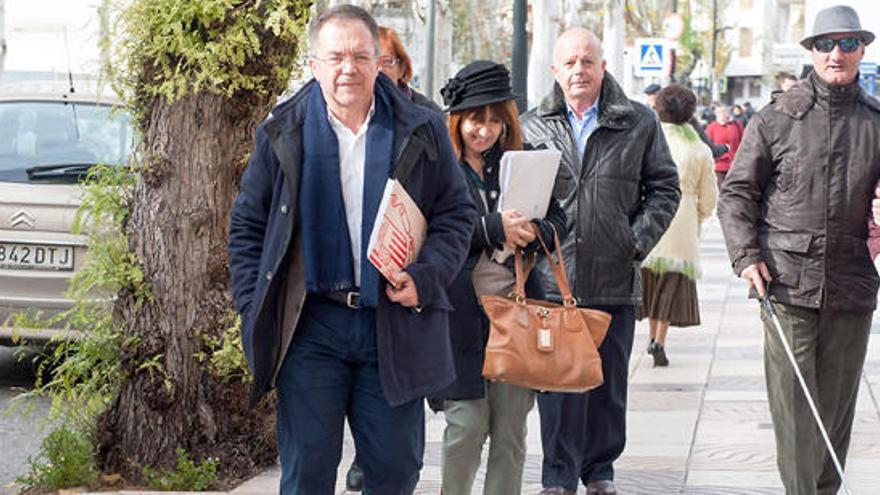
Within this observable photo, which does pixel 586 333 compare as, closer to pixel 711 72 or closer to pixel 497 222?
pixel 497 222

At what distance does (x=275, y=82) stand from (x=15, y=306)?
3485 mm

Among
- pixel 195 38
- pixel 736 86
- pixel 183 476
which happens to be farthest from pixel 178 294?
pixel 736 86

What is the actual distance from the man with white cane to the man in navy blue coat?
1.62m

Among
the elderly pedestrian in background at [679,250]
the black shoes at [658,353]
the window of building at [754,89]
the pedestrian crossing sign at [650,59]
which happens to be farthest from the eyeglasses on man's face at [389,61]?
the window of building at [754,89]

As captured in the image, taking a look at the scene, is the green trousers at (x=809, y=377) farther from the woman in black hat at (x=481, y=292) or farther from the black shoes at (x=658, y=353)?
the black shoes at (x=658, y=353)

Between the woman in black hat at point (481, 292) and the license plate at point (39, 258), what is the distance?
435 cm

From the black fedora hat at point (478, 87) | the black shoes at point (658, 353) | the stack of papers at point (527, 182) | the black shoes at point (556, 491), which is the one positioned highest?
the black fedora hat at point (478, 87)

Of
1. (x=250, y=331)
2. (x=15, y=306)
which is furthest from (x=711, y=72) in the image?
(x=250, y=331)

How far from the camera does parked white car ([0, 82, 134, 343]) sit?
10172mm

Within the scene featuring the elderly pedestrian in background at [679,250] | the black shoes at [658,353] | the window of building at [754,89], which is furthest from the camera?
the window of building at [754,89]

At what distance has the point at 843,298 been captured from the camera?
6.21 metres

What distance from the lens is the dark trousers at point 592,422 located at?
7.04m

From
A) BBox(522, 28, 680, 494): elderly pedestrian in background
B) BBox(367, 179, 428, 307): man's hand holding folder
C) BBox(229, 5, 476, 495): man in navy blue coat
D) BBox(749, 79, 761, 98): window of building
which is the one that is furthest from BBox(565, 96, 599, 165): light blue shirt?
BBox(749, 79, 761, 98): window of building

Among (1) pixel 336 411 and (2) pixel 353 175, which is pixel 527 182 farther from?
(1) pixel 336 411
